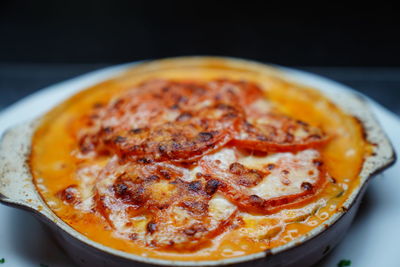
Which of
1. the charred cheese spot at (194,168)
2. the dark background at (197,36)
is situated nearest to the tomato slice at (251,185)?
the charred cheese spot at (194,168)

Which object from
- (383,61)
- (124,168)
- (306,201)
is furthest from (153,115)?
(383,61)

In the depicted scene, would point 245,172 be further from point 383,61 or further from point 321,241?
point 383,61

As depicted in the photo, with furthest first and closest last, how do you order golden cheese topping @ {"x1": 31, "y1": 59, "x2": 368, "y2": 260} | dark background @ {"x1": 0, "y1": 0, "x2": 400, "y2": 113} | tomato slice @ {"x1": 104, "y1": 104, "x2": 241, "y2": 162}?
dark background @ {"x1": 0, "y1": 0, "x2": 400, "y2": 113} < tomato slice @ {"x1": 104, "y1": 104, "x2": 241, "y2": 162} < golden cheese topping @ {"x1": 31, "y1": 59, "x2": 368, "y2": 260}

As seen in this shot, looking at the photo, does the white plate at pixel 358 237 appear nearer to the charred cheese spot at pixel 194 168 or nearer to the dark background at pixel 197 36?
the charred cheese spot at pixel 194 168

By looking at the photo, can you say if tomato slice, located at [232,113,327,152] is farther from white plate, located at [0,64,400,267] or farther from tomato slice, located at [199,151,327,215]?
white plate, located at [0,64,400,267]

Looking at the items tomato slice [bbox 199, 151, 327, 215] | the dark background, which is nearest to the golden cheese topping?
tomato slice [bbox 199, 151, 327, 215]
